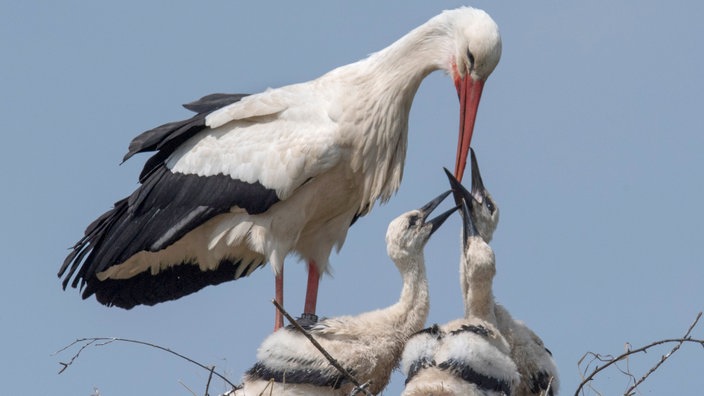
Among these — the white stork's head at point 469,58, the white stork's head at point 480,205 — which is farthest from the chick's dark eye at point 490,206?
the white stork's head at point 469,58

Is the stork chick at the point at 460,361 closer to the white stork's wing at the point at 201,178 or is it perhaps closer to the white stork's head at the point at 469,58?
the white stork's head at the point at 469,58

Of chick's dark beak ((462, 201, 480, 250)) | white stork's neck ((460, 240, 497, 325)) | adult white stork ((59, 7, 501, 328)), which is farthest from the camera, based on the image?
adult white stork ((59, 7, 501, 328))

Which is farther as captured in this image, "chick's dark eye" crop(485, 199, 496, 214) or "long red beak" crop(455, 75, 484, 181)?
"long red beak" crop(455, 75, 484, 181)

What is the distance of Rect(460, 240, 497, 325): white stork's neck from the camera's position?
8875 mm

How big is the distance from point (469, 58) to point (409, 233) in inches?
41.9

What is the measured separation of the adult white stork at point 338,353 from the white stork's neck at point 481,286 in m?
0.26

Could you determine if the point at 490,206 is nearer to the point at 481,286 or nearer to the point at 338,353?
the point at 481,286

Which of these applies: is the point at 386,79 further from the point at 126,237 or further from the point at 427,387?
the point at 427,387

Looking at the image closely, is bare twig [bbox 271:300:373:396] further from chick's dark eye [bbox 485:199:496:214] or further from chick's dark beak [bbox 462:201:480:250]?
chick's dark eye [bbox 485:199:496:214]

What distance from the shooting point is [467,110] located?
9.84 m

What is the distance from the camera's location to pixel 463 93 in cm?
991

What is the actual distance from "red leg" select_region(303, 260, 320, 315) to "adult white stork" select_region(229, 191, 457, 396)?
4.74ft

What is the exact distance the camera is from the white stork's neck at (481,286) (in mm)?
8875

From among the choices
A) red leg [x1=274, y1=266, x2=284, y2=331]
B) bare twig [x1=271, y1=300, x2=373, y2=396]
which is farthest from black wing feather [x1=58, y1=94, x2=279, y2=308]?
bare twig [x1=271, y1=300, x2=373, y2=396]
